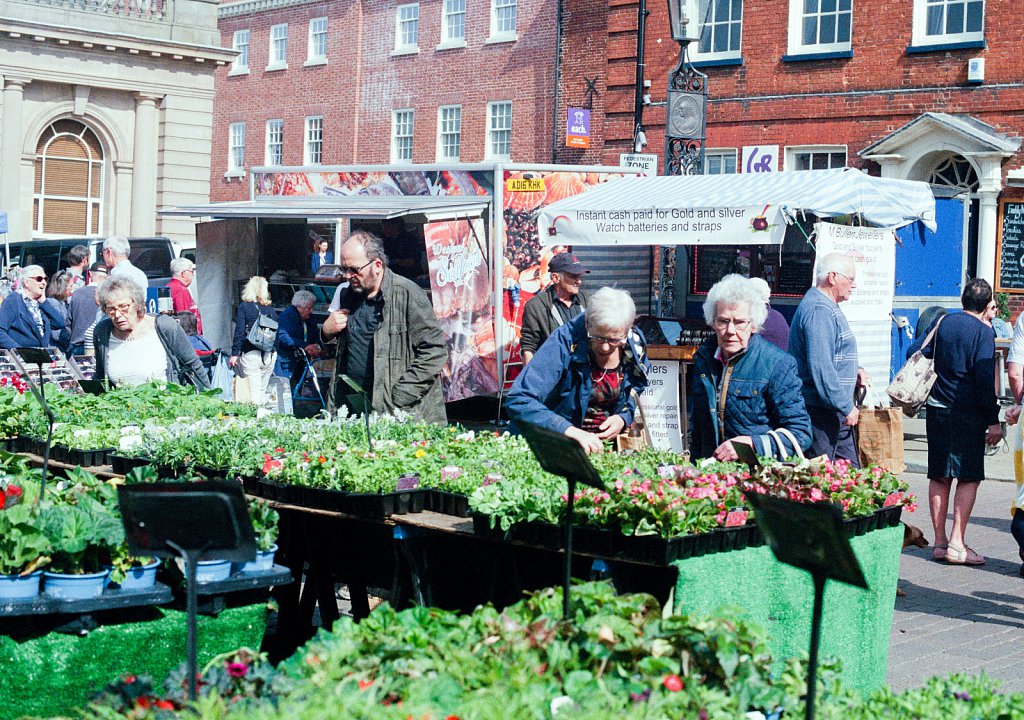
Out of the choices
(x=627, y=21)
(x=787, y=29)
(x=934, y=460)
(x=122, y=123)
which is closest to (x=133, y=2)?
(x=122, y=123)

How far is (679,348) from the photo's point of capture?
12.1 m

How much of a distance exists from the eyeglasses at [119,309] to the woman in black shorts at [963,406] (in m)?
4.90

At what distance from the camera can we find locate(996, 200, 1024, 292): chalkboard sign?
59.7 ft

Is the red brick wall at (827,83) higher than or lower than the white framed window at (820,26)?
lower

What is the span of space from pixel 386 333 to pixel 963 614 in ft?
11.2

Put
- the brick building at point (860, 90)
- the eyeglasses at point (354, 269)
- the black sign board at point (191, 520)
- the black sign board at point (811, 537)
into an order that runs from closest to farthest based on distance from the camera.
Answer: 1. the black sign board at point (811, 537)
2. the black sign board at point (191, 520)
3. the eyeglasses at point (354, 269)
4. the brick building at point (860, 90)

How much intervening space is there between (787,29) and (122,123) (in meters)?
16.7

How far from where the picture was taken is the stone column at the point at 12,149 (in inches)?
1148

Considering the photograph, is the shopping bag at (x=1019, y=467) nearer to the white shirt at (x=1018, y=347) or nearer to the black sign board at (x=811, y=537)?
the white shirt at (x=1018, y=347)

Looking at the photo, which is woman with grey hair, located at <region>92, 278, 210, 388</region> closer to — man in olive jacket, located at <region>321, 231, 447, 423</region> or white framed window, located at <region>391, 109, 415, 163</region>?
man in olive jacket, located at <region>321, 231, 447, 423</region>

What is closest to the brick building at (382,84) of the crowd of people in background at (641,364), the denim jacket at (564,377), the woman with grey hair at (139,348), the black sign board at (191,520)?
the crowd of people in background at (641,364)

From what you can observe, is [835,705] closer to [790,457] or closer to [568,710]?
[568,710]

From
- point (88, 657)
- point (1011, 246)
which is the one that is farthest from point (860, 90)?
point (88, 657)

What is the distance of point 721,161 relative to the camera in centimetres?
2214
